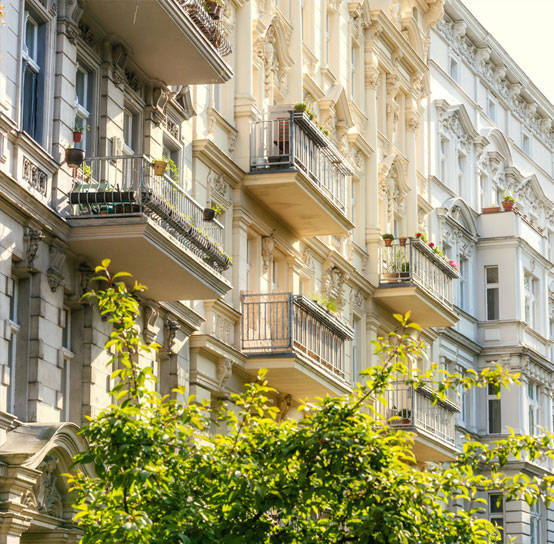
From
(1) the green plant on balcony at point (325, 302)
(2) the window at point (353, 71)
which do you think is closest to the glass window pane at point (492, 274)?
(2) the window at point (353, 71)

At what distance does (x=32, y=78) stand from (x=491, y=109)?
31380 mm

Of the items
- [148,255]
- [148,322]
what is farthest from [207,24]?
[148,322]

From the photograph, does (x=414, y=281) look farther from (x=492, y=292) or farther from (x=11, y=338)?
(x=11, y=338)

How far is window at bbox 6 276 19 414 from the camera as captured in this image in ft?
60.6

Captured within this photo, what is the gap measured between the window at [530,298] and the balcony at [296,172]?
56.3 ft

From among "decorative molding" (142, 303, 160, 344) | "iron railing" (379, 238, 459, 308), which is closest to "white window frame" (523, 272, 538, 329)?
"iron railing" (379, 238, 459, 308)

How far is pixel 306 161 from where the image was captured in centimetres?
2800

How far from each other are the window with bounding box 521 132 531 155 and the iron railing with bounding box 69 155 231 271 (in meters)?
30.8

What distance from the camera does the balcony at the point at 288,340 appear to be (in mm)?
26734

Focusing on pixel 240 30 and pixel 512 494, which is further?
pixel 240 30

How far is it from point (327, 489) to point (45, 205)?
6.21 m

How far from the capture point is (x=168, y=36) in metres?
22.2

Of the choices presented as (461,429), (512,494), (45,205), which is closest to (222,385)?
(45,205)

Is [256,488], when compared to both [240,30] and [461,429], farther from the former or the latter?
[461,429]
